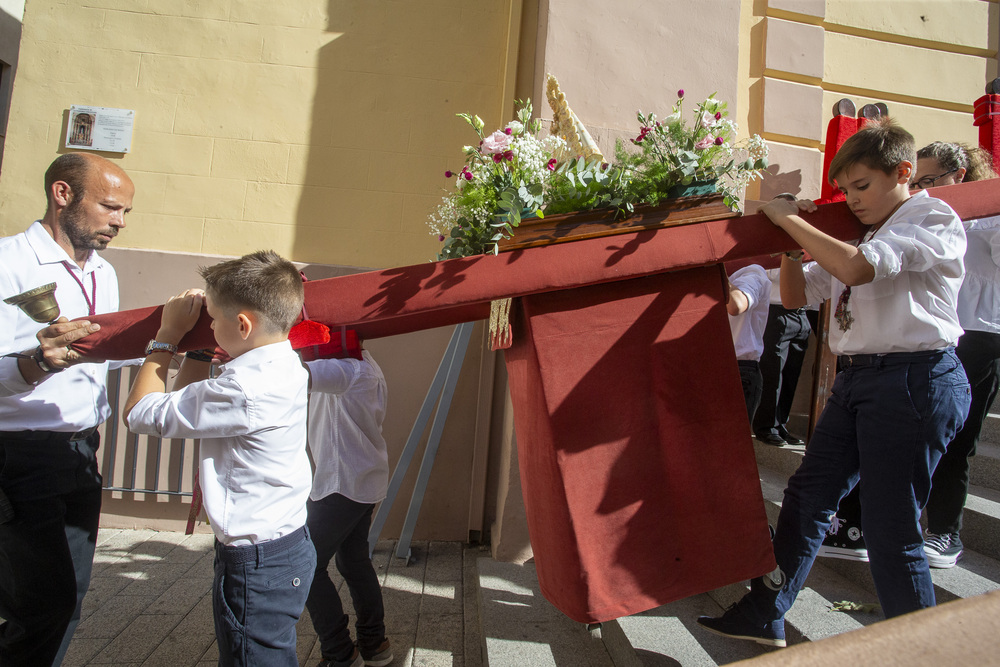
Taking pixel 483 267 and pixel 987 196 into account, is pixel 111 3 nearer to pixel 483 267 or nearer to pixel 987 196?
pixel 483 267

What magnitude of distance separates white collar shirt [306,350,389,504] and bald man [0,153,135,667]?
82 centimetres

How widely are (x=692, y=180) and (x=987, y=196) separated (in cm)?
93

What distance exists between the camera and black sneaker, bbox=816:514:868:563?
8.26 ft

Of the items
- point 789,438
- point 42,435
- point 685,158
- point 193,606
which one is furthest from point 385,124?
point 789,438

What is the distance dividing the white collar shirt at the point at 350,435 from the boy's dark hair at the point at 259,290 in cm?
73

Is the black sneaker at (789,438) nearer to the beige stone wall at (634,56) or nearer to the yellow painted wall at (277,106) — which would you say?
the beige stone wall at (634,56)

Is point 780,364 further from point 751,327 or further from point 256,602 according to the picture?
point 256,602

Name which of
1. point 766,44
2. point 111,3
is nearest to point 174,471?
point 111,3

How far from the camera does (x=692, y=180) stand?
1.78 m

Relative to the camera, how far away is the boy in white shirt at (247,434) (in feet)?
5.35

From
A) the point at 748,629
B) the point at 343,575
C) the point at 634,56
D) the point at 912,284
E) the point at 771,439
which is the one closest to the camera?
the point at 912,284

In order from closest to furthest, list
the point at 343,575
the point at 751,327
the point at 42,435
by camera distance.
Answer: the point at 42,435, the point at 343,575, the point at 751,327

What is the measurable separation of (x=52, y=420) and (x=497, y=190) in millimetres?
1746

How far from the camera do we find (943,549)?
8.02 feet
